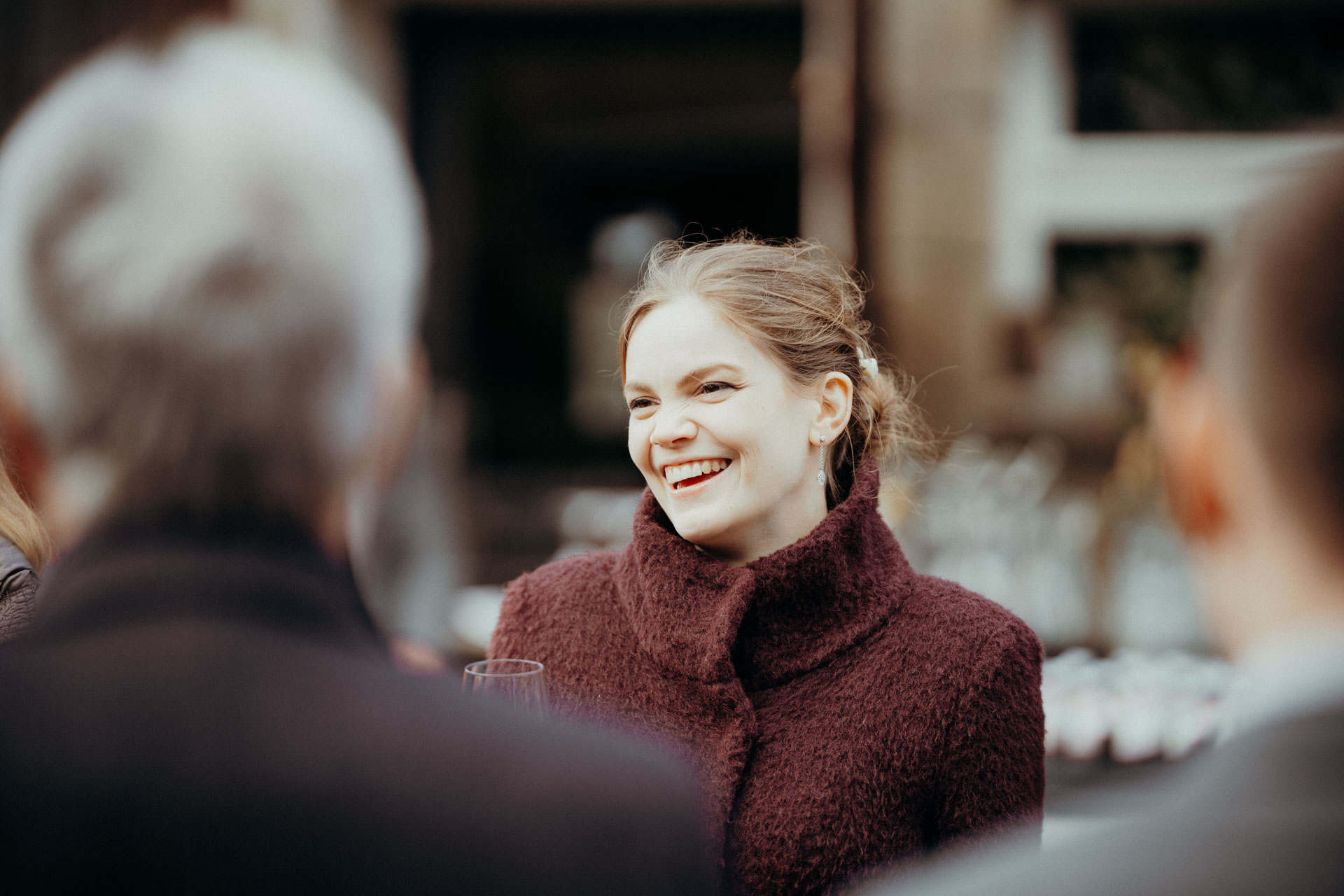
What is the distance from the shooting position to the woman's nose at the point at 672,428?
1.48 metres

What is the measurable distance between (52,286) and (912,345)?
333cm

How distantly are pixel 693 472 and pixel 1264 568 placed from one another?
32.8 inches

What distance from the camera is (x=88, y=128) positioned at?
616mm

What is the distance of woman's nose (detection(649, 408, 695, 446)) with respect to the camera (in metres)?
1.48

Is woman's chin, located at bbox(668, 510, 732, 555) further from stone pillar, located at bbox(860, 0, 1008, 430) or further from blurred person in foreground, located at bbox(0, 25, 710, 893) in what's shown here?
stone pillar, located at bbox(860, 0, 1008, 430)

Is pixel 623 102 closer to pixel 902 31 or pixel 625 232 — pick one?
pixel 625 232

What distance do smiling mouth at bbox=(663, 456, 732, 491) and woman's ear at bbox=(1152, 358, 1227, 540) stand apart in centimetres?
73

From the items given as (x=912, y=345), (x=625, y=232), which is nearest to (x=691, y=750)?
(x=912, y=345)

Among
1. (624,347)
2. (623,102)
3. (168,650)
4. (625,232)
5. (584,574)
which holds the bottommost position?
(584,574)

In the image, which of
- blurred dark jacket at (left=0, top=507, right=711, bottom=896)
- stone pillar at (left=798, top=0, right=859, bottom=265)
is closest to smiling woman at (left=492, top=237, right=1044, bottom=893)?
blurred dark jacket at (left=0, top=507, right=711, bottom=896)

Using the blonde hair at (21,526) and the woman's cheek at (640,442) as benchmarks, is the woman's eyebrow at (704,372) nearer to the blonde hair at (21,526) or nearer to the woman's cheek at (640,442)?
the woman's cheek at (640,442)

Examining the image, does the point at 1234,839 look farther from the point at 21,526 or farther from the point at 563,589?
the point at 21,526

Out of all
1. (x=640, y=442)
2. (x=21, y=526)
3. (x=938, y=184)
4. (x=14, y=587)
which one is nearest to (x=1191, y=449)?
(x=640, y=442)

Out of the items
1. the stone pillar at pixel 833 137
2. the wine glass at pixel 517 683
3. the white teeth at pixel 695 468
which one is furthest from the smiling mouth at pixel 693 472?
the stone pillar at pixel 833 137
